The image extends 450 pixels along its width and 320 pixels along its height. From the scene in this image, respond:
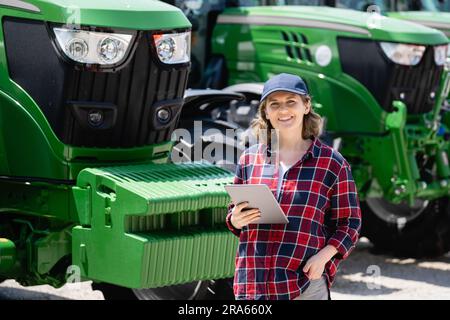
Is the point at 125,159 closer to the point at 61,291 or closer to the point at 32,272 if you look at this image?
the point at 32,272

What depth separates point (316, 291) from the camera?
460 cm

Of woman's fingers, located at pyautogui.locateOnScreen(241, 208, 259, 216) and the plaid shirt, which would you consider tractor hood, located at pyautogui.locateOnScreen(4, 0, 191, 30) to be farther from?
woman's fingers, located at pyautogui.locateOnScreen(241, 208, 259, 216)

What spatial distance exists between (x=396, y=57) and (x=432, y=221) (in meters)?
1.57

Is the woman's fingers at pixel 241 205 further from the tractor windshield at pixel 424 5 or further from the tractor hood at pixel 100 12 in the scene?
the tractor windshield at pixel 424 5

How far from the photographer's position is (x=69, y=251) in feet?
20.0

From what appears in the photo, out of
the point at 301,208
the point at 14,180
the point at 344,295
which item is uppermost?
the point at 301,208

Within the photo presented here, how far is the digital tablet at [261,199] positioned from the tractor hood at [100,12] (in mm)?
1728

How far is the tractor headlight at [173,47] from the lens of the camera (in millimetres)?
6102

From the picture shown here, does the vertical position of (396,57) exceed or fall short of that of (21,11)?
it falls short

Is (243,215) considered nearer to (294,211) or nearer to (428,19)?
(294,211)

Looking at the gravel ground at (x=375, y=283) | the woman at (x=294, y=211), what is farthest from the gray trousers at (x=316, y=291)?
the gravel ground at (x=375, y=283)

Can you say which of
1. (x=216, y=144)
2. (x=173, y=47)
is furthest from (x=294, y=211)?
(x=216, y=144)

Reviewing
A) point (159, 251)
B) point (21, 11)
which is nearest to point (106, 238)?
point (159, 251)

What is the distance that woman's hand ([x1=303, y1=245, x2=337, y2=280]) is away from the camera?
4.51 meters
